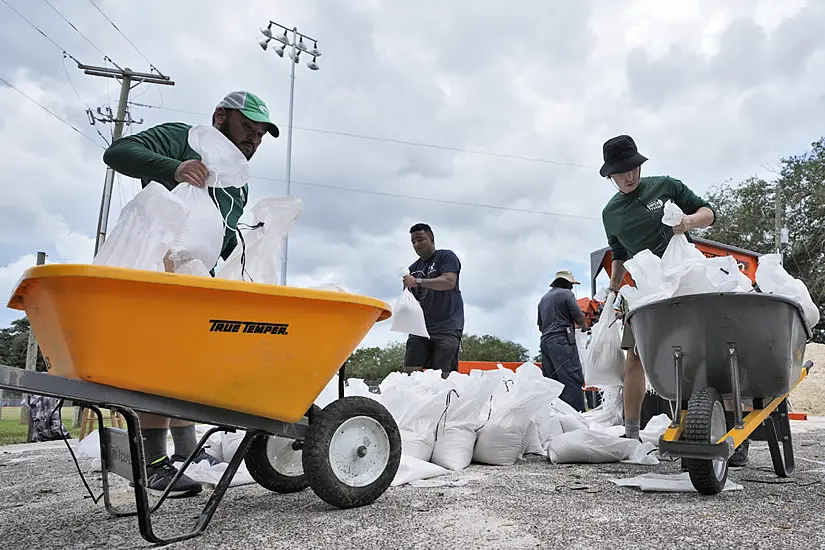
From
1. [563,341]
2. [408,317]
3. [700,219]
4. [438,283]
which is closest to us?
[700,219]

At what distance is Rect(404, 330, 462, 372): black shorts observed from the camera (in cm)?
415

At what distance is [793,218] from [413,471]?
2562 cm

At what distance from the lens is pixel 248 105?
242 centimetres

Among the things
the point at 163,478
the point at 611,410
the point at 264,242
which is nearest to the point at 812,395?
the point at 611,410

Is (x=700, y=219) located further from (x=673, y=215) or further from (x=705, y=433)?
(x=705, y=433)

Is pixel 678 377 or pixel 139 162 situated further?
pixel 678 377

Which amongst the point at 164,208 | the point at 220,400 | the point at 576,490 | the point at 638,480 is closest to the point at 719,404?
the point at 638,480

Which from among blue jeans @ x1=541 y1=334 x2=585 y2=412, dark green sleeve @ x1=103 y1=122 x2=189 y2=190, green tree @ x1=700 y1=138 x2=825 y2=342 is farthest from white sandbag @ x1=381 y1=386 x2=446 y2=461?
green tree @ x1=700 y1=138 x2=825 y2=342

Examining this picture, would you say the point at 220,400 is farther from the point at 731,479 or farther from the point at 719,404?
the point at 731,479

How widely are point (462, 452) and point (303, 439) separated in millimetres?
1173

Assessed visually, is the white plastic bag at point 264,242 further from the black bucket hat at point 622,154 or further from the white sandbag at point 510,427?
the black bucket hat at point 622,154

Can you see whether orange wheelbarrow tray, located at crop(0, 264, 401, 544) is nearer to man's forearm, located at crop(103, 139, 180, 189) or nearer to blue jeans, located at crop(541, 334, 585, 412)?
man's forearm, located at crop(103, 139, 180, 189)

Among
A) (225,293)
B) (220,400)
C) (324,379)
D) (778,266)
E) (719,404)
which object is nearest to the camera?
(225,293)

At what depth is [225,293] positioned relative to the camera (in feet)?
5.35
